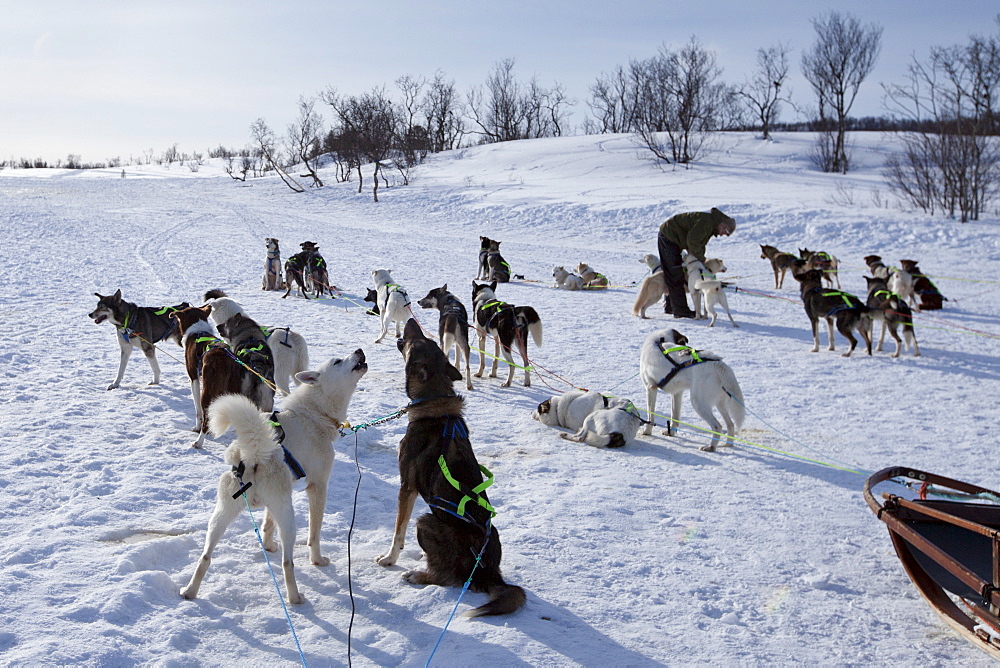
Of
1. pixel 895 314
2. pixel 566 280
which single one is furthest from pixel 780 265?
pixel 895 314

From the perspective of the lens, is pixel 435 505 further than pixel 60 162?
No

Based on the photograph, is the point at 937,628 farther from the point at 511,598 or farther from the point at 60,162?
the point at 60,162

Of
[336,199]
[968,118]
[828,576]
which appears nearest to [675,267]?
[828,576]

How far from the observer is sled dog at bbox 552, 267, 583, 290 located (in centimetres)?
1309

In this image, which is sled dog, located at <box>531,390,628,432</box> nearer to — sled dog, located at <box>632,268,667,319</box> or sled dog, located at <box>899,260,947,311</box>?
sled dog, located at <box>632,268,667,319</box>

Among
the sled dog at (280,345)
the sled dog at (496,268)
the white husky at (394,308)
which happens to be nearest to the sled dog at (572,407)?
the sled dog at (280,345)

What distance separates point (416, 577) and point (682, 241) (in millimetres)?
8343

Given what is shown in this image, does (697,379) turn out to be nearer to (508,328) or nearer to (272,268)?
(508,328)

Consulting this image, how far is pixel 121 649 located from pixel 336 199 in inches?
1244

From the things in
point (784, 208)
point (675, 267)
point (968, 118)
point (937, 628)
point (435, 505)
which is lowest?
point (937, 628)

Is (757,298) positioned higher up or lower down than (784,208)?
lower down

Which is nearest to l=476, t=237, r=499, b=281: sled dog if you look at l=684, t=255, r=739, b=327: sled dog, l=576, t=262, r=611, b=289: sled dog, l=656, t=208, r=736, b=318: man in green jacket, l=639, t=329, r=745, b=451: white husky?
→ l=576, t=262, r=611, b=289: sled dog

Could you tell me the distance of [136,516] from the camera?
12.7 feet

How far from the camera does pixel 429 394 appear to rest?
373 cm
